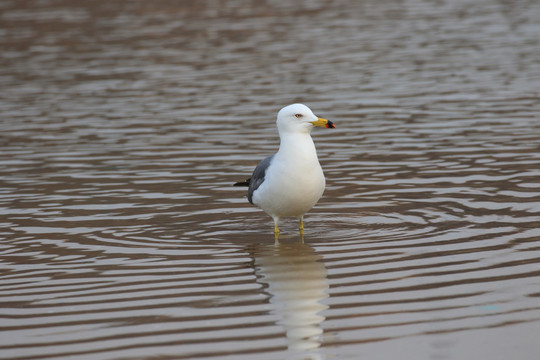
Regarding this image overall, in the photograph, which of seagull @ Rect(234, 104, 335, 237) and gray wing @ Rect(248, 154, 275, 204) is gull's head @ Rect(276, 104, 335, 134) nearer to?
seagull @ Rect(234, 104, 335, 237)

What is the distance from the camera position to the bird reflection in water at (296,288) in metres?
7.40

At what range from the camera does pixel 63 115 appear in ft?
62.9

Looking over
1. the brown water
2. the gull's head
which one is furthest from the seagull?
the brown water

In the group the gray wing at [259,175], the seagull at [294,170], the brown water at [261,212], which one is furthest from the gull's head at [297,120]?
the brown water at [261,212]

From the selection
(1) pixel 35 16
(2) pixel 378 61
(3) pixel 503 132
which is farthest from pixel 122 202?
(1) pixel 35 16

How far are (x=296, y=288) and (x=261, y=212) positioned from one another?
348cm

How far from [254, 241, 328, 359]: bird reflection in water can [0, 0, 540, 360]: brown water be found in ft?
0.10

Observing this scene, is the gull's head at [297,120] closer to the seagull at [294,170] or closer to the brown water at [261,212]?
the seagull at [294,170]

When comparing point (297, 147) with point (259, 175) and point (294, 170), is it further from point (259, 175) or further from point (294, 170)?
point (259, 175)

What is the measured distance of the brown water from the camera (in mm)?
7641

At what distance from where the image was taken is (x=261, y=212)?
40.1 ft

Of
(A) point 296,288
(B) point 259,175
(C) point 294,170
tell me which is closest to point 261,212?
(B) point 259,175

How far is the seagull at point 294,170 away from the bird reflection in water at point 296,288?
46 centimetres

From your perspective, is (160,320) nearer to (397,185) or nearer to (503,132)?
(397,185)
